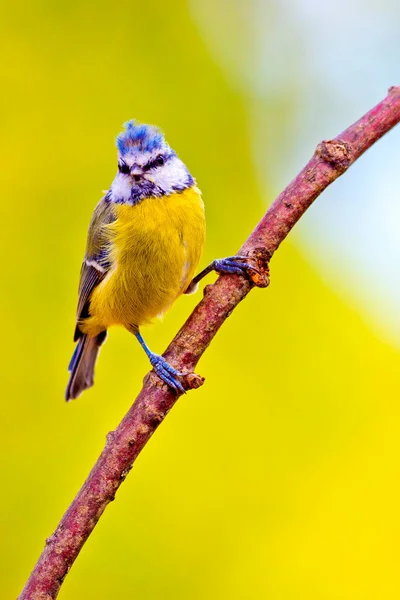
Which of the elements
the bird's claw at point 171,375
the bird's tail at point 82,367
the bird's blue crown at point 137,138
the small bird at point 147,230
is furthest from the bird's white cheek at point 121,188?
the bird's claw at point 171,375

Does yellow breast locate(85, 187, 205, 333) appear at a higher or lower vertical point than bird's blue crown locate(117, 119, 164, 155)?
lower

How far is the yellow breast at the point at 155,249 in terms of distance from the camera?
2586mm

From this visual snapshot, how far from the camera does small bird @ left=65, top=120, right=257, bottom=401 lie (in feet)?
8.51

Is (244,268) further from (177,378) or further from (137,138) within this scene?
(137,138)

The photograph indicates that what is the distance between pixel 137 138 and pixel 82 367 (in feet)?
3.76

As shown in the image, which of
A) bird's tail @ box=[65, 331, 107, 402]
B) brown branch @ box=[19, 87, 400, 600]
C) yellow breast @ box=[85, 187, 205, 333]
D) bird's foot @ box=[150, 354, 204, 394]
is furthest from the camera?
bird's tail @ box=[65, 331, 107, 402]

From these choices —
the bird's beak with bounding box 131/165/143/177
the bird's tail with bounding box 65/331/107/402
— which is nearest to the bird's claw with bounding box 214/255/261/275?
the bird's beak with bounding box 131/165/143/177

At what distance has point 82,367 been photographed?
3260 mm

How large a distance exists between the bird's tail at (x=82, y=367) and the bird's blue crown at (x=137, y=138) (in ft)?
3.19

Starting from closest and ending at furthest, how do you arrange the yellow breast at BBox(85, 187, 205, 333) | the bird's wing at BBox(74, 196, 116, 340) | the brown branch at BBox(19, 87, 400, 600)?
1. the brown branch at BBox(19, 87, 400, 600)
2. the yellow breast at BBox(85, 187, 205, 333)
3. the bird's wing at BBox(74, 196, 116, 340)

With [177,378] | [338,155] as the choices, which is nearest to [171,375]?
[177,378]

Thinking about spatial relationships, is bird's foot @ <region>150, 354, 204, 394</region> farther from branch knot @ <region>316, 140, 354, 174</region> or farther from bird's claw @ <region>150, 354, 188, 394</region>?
branch knot @ <region>316, 140, 354, 174</region>

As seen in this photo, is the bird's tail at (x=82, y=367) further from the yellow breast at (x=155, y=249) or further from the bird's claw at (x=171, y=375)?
the bird's claw at (x=171, y=375)

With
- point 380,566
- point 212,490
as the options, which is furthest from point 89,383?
point 380,566
